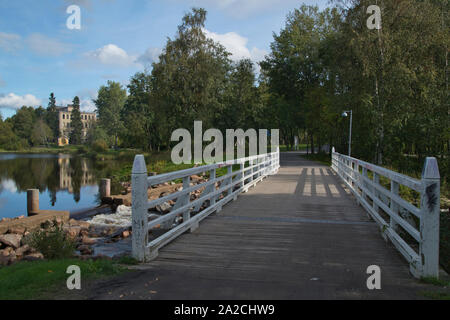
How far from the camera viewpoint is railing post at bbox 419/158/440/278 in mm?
4281

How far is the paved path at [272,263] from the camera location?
12.8 ft

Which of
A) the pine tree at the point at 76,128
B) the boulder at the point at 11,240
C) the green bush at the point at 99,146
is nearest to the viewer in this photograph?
the boulder at the point at 11,240

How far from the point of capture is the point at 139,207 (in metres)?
4.88

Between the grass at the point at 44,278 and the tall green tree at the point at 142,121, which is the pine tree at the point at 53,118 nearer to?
the tall green tree at the point at 142,121

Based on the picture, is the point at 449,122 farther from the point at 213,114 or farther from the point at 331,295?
the point at 213,114

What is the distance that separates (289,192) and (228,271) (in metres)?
8.02

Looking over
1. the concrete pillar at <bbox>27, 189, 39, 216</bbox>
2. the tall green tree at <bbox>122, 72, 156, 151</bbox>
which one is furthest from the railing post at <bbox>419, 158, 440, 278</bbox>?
the tall green tree at <bbox>122, 72, 156, 151</bbox>

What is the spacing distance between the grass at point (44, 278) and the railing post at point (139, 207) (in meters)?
0.20

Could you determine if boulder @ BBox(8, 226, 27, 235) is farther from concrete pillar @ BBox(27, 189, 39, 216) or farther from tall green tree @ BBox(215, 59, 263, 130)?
tall green tree @ BBox(215, 59, 263, 130)

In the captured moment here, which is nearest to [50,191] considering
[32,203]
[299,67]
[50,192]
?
[50,192]

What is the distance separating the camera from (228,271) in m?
4.62

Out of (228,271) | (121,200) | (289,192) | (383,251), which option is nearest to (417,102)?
(289,192)

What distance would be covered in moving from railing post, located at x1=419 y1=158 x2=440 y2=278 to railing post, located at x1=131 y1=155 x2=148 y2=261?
10.7 ft

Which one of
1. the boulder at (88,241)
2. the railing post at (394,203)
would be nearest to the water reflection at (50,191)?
the boulder at (88,241)
